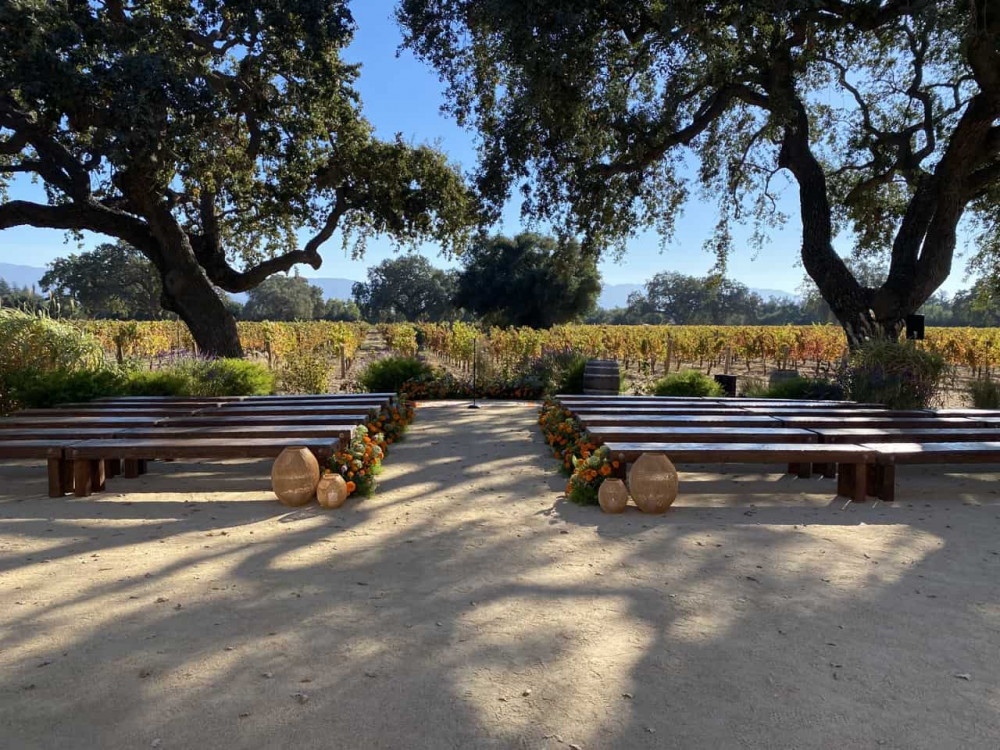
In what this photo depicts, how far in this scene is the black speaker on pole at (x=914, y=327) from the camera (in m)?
10.2

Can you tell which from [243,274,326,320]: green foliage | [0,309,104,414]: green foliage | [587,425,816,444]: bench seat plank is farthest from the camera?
[243,274,326,320]: green foliage

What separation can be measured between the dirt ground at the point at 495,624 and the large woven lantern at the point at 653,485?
4.9 inches

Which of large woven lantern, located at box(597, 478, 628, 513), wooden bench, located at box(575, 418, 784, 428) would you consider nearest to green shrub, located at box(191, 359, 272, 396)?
wooden bench, located at box(575, 418, 784, 428)

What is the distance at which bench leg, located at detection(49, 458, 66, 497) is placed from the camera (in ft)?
16.8

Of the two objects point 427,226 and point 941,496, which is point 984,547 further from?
point 427,226

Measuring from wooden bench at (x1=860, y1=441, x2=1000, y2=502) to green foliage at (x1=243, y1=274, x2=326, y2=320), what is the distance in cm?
7734

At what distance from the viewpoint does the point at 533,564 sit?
Answer: 147 inches

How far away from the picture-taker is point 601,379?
407 inches

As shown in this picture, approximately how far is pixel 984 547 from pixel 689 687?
296cm

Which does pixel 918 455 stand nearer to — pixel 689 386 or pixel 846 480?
pixel 846 480

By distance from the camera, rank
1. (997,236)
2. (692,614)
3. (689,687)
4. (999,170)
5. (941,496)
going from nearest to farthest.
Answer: (689,687) → (692,614) → (941,496) → (999,170) → (997,236)

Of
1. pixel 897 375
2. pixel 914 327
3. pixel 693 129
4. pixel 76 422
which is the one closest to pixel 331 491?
pixel 76 422

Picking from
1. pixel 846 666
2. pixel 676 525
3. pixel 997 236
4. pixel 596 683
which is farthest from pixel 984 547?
pixel 997 236

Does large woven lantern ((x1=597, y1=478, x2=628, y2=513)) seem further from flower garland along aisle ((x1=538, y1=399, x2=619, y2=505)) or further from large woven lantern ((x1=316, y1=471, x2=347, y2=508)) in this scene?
large woven lantern ((x1=316, y1=471, x2=347, y2=508))
